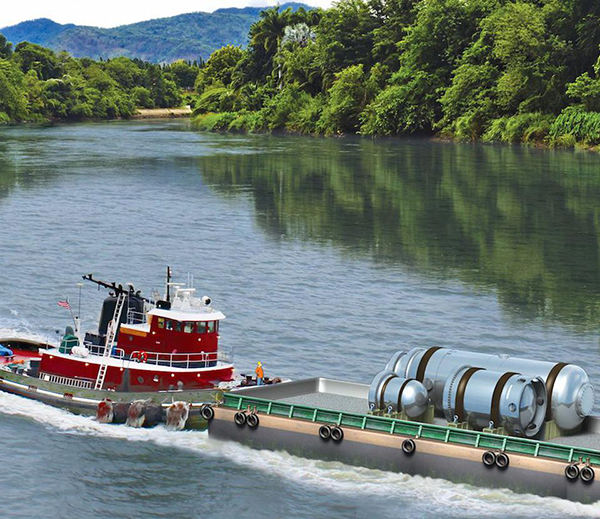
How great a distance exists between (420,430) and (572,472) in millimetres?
4667

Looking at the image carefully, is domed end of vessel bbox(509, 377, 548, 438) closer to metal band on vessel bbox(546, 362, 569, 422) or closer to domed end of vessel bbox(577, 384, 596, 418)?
metal band on vessel bbox(546, 362, 569, 422)

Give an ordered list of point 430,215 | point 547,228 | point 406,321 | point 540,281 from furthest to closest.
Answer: point 430,215, point 547,228, point 540,281, point 406,321

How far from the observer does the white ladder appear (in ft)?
135

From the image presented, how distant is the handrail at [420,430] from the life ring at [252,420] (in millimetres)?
347

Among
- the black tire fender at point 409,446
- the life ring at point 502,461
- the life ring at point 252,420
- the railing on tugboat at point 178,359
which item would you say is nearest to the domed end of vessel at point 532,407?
the life ring at point 502,461

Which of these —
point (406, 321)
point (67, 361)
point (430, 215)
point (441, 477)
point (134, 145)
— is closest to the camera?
point (441, 477)

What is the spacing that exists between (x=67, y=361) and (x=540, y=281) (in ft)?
113

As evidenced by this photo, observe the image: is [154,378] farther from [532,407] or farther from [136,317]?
[532,407]

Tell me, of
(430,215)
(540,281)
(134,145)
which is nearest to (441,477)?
(540,281)

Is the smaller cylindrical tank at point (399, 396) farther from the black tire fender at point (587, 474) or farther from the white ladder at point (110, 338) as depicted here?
the white ladder at point (110, 338)

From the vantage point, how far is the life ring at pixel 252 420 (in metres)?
35.9

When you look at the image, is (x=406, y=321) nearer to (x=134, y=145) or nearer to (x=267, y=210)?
(x=267, y=210)

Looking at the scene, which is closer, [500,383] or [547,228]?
[500,383]

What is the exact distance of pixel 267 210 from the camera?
329 ft
